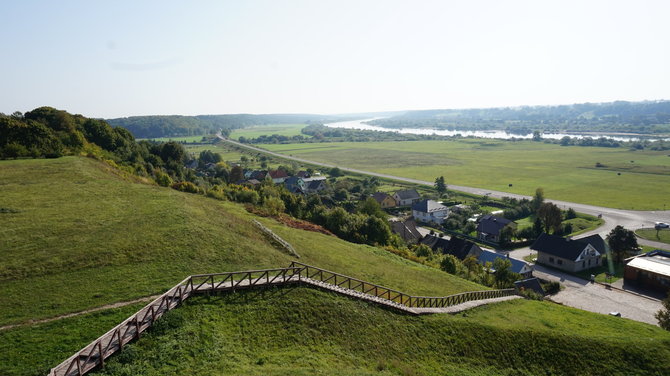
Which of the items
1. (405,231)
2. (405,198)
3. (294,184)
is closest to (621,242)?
(405,231)

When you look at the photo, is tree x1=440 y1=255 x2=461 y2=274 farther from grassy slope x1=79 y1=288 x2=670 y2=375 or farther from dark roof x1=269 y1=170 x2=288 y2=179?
dark roof x1=269 y1=170 x2=288 y2=179

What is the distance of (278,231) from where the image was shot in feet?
132

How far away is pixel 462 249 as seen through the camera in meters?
62.6

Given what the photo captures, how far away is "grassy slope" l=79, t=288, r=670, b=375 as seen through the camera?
16.4m

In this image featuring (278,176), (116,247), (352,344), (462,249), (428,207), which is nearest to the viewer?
A: (352,344)

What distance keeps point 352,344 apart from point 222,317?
671 cm

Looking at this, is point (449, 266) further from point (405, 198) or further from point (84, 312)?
point (405, 198)

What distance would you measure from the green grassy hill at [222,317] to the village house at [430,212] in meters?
52.6

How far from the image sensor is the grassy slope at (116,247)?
22.0m

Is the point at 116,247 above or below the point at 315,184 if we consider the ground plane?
→ above

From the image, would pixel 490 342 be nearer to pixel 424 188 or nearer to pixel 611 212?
pixel 611 212

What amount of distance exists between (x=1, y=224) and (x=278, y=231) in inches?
882

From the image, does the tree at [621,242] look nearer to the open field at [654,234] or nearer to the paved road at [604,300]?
the paved road at [604,300]

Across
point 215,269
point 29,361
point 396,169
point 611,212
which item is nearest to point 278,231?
point 215,269
